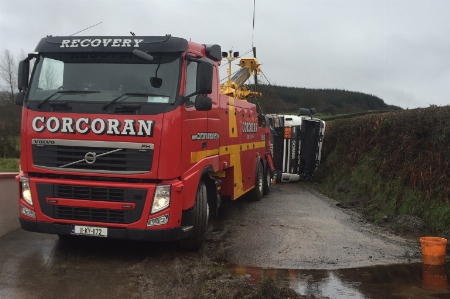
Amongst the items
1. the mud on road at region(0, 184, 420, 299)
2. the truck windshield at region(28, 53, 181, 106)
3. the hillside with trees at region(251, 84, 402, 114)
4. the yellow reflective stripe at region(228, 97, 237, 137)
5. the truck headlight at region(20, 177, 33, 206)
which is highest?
the hillside with trees at region(251, 84, 402, 114)

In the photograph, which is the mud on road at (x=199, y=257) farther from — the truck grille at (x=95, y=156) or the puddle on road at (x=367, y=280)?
the truck grille at (x=95, y=156)

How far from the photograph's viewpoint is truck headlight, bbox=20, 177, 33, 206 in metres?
6.31

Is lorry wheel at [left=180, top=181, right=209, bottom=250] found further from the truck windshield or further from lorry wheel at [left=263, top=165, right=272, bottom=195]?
lorry wheel at [left=263, top=165, right=272, bottom=195]

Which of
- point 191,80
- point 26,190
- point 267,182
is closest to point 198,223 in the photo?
point 191,80

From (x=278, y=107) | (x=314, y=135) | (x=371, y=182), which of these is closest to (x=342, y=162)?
(x=314, y=135)

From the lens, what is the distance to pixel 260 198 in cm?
1253

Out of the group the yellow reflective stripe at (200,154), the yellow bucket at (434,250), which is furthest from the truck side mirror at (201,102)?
the yellow bucket at (434,250)

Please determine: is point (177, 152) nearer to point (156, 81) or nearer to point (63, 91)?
point (156, 81)

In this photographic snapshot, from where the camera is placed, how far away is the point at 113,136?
596 cm

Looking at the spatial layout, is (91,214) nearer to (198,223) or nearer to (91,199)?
(91,199)

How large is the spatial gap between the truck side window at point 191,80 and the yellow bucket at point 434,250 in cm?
366

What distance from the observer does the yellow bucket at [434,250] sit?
6309 mm

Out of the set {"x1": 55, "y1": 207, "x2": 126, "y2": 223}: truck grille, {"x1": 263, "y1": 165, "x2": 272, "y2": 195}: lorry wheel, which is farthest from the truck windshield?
{"x1": 263, "y1": 165, "x2": 272, "y2": 195}: lorry wheel

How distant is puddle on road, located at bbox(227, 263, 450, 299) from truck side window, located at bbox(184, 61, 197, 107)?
2.31m
